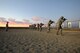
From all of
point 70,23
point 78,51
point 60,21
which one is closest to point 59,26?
point 60,21

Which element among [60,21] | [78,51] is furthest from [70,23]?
[78,51]

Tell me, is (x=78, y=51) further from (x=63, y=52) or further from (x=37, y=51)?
(x=37, y=51)

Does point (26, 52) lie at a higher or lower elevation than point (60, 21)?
lower

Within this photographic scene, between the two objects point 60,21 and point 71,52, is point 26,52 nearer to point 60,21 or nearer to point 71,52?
point 71,52

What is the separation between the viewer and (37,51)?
24.5 feet

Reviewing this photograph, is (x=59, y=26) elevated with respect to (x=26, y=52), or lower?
elevated

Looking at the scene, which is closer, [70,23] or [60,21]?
[60,21]

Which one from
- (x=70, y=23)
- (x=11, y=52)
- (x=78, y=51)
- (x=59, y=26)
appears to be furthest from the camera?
(x=70, y=23)

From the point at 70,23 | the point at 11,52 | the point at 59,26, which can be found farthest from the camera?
the point at 70,23

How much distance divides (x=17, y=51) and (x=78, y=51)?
9.95ft

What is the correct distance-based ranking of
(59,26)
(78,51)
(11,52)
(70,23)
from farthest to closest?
(70,23) → (59,26) → (78,51) → (11,52)

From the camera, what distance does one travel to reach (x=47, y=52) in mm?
7320

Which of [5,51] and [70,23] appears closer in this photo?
[5,51]

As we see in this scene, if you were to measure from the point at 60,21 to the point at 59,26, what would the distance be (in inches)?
26.6
